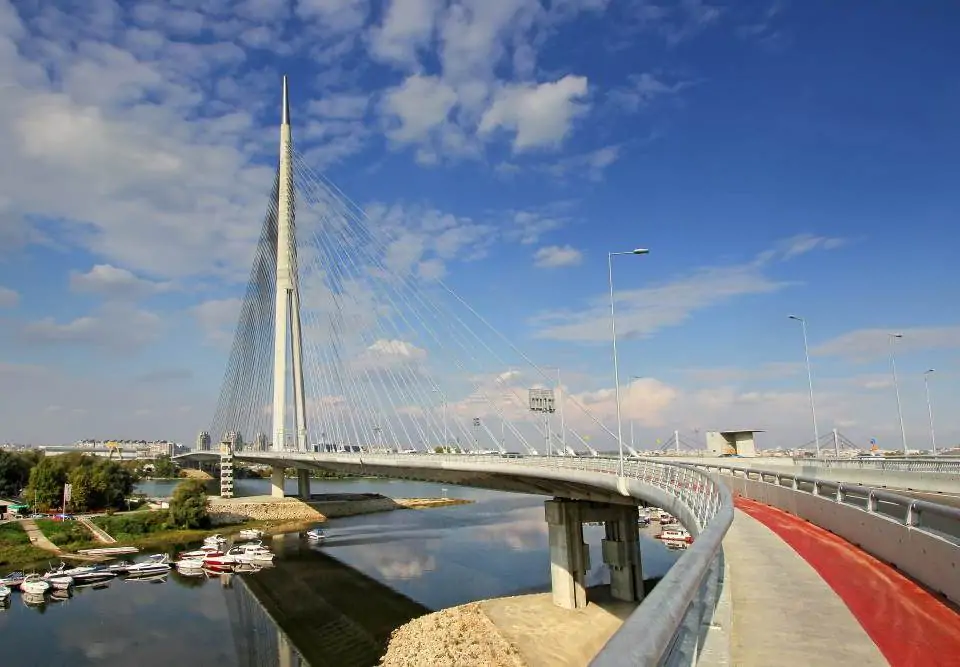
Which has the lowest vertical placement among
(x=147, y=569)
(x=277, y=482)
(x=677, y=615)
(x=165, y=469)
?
(x=147, y=569)

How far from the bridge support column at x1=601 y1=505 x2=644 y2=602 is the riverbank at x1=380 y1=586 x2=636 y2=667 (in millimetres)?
812

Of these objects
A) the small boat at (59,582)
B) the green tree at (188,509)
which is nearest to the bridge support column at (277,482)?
the green tree at (188,509)

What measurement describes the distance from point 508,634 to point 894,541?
18.9m

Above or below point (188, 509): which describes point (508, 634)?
below

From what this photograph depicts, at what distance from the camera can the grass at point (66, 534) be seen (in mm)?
47459

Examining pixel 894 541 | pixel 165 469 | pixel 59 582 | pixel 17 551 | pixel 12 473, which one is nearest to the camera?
pixel 894 541

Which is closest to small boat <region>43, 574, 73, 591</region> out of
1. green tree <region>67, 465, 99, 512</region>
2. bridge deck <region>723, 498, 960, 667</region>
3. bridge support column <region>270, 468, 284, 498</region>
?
green tree <region>67, 465, 99, 512</region>

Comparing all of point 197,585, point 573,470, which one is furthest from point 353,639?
point 197,585

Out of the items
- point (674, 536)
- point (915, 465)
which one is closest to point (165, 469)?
point (674, 536)

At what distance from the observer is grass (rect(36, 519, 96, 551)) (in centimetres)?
4746

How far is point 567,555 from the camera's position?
1133 inches

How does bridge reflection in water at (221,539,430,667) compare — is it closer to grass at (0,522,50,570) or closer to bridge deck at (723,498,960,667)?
grass at (0,522,50,570)

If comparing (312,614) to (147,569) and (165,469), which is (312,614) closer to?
(147,569)

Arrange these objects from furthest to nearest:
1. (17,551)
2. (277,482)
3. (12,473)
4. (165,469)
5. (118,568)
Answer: (165,469), (12,473), (277,482), (17,551), (118,568)
